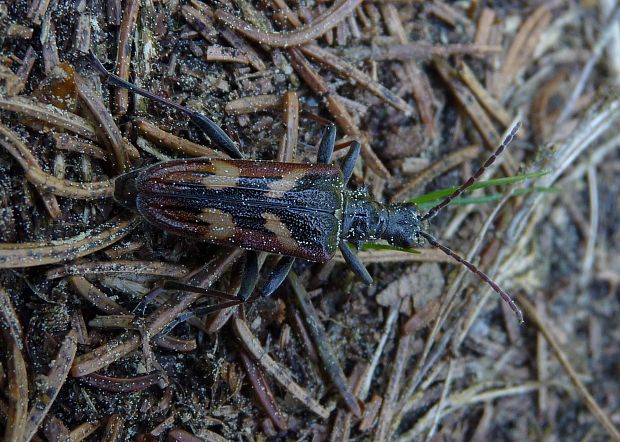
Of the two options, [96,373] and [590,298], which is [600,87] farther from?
[96,373]

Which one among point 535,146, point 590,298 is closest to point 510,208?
point 535,146

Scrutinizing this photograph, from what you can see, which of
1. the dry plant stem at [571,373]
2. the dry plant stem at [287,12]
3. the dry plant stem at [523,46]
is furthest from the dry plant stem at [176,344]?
the dry plant stem at [523,46]

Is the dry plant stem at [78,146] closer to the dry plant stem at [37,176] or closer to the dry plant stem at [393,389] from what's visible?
the dry plant stem at [37,176]

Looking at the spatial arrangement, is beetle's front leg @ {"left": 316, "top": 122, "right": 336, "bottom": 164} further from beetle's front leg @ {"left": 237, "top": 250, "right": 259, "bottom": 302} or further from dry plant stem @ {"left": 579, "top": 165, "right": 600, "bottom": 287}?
dry plant stem @ {"left": 579, "top": 165, "right": 600, "bottom": 287}

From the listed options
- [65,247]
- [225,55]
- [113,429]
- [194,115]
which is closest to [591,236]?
[225,55]

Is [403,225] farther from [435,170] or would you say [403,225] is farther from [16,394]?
[16,394]
